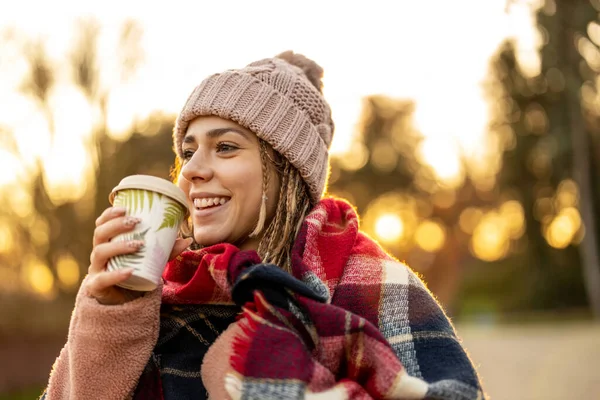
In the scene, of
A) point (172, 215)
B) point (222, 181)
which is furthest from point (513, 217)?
point (172, 215)

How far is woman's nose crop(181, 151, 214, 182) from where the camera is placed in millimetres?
2385

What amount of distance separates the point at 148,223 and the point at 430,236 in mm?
28312

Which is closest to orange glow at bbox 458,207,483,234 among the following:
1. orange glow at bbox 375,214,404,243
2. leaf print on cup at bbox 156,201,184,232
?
orange glow at bbox 375,214,404,243

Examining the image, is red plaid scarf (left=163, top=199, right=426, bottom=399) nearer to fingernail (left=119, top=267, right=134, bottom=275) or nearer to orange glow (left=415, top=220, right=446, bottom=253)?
fingernail (left=119, top=267, right=134, bottom=275)

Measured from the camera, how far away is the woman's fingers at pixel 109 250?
6.10 feet

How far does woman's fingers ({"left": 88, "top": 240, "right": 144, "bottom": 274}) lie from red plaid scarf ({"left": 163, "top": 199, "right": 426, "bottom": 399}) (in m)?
0.33

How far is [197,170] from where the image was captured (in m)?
2.38

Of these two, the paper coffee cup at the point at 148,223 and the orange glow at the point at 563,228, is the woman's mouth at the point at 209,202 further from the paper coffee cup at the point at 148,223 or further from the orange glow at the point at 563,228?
the orange glow at the point at 563,228

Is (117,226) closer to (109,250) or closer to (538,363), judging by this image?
(109,250)

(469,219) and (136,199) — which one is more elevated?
(136,199)

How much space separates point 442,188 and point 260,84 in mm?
25958

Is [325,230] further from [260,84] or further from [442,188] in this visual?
[442,188]

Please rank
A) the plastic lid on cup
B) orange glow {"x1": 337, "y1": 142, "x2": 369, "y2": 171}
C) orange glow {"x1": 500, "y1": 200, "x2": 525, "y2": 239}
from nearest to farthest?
1. the plastic lid on cup
2. orange glow {"x1": 500, "y1": 200, "x2": 525, "y2": 239}
3. orange glow {"x1": 337, "y1": 142, "x2": 369, "y2": 171}

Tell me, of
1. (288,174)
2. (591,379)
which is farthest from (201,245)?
→ (591,379)
